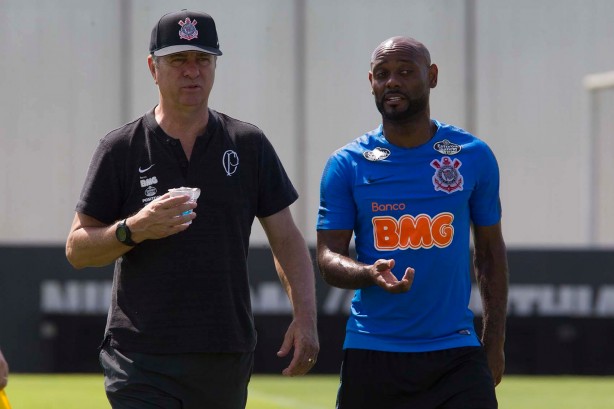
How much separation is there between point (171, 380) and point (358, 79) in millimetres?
14020

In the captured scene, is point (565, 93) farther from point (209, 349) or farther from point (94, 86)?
point (209, 349)

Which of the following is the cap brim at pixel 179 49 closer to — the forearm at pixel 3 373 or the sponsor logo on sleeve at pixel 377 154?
the sponsor logo on sleeve at pixel 377 154

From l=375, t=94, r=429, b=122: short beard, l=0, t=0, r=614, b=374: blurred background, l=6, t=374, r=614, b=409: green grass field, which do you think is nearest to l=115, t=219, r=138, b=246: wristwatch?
l=375, t=94, r=429, b=122: short beard

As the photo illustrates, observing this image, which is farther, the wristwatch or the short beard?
the short beard

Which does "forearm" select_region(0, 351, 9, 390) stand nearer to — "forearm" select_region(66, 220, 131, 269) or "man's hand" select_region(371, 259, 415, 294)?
"forearm" select_region(66, 220, 131, 269)

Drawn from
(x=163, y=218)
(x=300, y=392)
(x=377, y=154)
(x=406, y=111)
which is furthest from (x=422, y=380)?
(x=300, y=392)

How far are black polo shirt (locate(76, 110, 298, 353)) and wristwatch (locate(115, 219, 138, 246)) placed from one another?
160mm

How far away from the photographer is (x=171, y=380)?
16.8 feet

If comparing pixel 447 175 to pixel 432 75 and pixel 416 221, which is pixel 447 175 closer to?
pixel 416 221

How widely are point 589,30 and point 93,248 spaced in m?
14.9

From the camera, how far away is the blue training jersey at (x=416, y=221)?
529 centimetres

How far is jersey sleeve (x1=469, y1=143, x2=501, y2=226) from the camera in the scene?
17.9 feet

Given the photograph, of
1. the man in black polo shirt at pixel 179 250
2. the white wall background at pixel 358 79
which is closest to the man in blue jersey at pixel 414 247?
the man in black polo shirt at pixel 179 250

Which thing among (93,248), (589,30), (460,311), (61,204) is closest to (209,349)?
(93,248)
